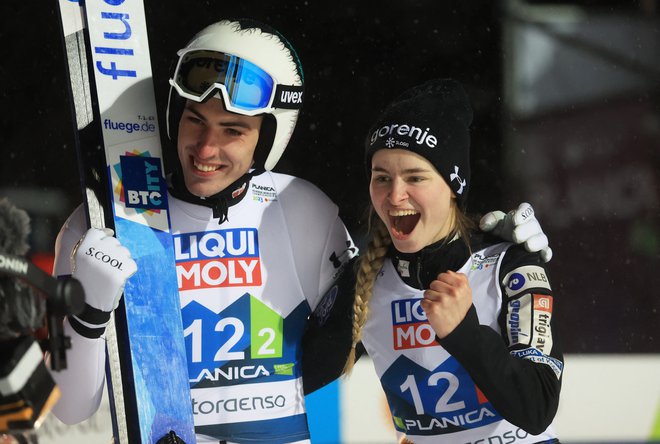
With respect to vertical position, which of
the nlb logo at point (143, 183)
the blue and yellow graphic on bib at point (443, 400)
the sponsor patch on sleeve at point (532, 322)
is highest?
the nlb logo at point (143, 183)

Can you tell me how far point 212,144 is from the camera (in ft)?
9.68

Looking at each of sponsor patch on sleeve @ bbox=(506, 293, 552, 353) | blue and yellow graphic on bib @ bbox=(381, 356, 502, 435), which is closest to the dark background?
blue and yellow graphic on bib @ bbox=(381, 356, 502, 435)

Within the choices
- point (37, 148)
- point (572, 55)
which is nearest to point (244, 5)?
point (37, 148)

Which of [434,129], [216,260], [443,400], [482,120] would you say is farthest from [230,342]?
[482,120]

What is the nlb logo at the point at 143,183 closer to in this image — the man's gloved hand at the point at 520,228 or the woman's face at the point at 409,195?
the woman's face at the point at 409,195

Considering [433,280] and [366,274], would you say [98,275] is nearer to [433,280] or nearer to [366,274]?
[366,274]

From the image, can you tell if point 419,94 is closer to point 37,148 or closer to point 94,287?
point 94,287

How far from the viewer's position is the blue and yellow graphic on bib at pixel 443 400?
2.91 metres

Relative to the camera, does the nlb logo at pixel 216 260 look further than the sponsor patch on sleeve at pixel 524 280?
Yes

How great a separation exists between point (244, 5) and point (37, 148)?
4.07 ft

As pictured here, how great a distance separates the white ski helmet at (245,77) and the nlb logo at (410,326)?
24.3 inches

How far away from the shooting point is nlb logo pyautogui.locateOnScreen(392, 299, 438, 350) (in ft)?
9.71

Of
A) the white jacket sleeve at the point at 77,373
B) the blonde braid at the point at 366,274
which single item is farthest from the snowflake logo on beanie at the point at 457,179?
the white jacket sleeve at the point at 77,373

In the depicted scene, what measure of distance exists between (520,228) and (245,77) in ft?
3.03
